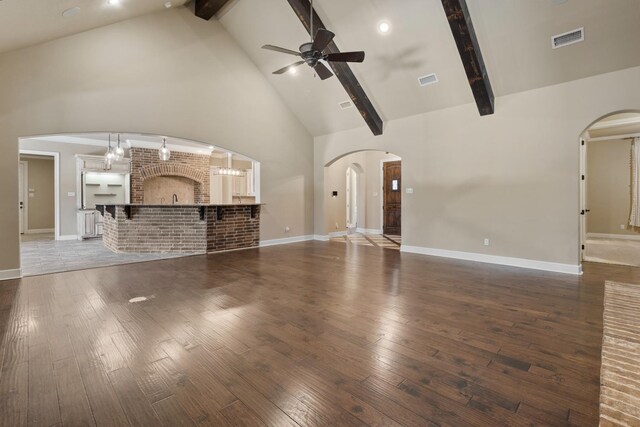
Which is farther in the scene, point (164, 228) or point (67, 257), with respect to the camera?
point (164, 228)

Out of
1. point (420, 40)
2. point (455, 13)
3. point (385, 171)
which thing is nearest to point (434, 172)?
point (420, 40)

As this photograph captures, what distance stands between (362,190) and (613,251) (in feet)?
20.9

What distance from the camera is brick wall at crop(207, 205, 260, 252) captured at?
644 cm

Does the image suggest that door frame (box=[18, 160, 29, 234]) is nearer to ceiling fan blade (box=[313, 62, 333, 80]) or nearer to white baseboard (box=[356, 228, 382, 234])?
ceiling fan blade (box=[313, 62, 333, 80])

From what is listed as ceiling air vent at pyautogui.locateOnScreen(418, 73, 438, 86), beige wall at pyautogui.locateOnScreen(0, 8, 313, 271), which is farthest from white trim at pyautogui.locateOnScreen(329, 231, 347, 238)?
ceiling air vent at pyautogui.locateOnScreen(418, 73, 438, 86)

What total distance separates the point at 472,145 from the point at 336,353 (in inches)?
191

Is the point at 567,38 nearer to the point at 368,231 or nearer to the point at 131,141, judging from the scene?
the point at 368,231

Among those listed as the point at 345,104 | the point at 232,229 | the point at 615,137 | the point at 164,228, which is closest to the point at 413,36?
the point at 345,104

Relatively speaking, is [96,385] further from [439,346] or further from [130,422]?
[439,346]

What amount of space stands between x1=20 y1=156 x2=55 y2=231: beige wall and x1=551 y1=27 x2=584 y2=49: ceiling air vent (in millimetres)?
13137

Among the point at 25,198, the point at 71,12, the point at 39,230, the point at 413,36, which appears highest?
the point at 413,36

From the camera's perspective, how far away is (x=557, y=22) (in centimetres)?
398

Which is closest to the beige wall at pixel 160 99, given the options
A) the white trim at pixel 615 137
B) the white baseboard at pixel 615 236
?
the white trim at pixel 615 137

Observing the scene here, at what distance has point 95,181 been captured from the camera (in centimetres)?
896
